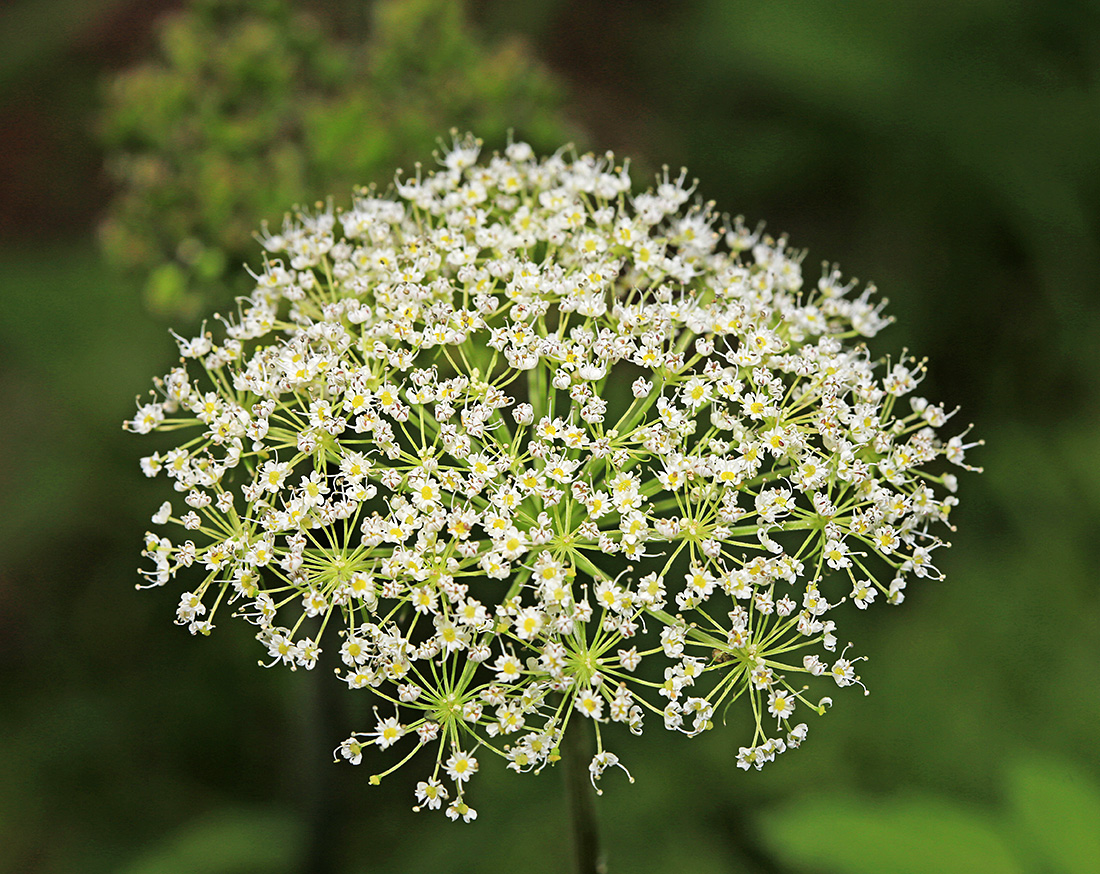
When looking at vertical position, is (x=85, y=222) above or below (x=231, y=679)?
above

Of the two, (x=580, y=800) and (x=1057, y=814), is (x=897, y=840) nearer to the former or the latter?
(x=1057, y=814)

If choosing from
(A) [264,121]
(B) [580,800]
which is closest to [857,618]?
(B) [580,800]

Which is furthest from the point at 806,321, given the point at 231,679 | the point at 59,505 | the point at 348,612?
the point at 59,505

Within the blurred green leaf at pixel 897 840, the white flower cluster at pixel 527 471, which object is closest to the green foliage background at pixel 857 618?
the blurred green leaf at pixel 897 840

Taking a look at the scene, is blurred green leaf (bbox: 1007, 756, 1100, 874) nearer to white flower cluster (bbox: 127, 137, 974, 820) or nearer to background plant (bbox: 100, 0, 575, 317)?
white flower cluster (bbox: 127, 137, 974, 820)

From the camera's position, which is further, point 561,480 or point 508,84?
point 508,84

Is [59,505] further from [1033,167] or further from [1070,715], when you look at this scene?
[1033,167]

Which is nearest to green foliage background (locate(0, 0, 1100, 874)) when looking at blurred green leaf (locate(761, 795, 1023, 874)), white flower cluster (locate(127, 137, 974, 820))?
blurred green leaf (locate(761, 795, 1023, 874))

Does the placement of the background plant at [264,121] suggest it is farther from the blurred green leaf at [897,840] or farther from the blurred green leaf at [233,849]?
the blurred green leaf at [897,840]
